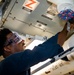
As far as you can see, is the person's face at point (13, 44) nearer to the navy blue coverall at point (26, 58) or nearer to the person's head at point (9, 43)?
the person's head at point (9, 43)

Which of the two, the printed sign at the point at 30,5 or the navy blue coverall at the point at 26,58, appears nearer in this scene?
the navy blue coverall at the point at 26,58

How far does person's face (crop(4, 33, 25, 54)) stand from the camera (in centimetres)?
188

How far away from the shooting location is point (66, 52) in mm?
1839

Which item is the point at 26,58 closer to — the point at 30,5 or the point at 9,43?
the point at 9,43

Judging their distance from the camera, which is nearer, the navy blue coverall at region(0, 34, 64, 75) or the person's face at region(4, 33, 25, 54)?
the navy blue coverall at region(0, 34, 64, 75)

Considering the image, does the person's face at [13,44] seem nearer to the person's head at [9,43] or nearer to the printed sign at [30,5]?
the person's head at [9,43]

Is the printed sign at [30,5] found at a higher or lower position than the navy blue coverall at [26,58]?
higher

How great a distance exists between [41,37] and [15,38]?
396 millimetres

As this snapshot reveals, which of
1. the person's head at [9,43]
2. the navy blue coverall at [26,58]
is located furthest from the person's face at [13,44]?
the navy blue coverall at [26,58]

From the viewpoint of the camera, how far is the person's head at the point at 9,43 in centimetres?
189

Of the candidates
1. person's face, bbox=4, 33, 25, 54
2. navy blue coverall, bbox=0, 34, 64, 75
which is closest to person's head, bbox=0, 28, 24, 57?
person's face, bbox=4, 33, 25, 54

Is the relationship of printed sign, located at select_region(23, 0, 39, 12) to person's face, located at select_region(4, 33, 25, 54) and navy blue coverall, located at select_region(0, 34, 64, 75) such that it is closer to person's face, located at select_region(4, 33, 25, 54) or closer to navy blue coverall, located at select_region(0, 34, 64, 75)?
person's face, located at select_region(4, 33, 25, 54)

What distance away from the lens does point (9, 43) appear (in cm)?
193

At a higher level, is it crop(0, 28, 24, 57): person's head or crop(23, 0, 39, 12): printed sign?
crop(23, 0, 39, 12): printed sign
